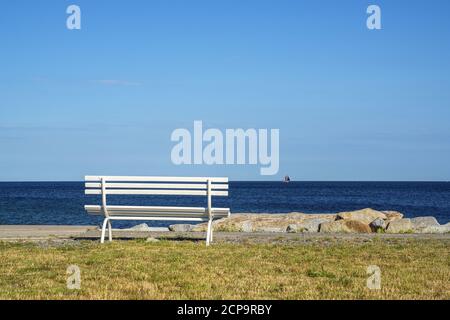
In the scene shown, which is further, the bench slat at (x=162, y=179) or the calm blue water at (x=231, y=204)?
the calm blue water at (x=231, y=204)

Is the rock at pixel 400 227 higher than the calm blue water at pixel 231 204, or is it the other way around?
the rock at pixel 400 227

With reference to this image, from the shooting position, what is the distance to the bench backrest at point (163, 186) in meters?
10.8

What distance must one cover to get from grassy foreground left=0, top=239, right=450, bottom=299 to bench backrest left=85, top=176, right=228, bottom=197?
81cm

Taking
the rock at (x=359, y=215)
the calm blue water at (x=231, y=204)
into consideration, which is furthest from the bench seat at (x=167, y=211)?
the calm blue water at (x=231, y=204)

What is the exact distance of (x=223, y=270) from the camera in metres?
7.78

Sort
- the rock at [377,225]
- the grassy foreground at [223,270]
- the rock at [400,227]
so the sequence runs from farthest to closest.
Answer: the rock at [377,225], the rock at [400,227], the grassy foreground at [223,270]

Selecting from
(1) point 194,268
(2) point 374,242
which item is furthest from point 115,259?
(2) point 374,242

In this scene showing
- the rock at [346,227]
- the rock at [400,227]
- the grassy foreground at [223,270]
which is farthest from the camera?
the rock at [346,227]

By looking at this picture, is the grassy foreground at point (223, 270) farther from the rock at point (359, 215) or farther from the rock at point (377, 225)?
the rock at point (359, 215)

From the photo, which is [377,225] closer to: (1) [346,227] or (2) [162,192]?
(1) [346,227]

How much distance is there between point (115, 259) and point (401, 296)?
384 centimetres

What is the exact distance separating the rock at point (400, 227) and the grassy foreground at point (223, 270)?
4.99m

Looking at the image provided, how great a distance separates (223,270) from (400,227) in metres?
9.34

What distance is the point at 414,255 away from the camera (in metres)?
9.41
